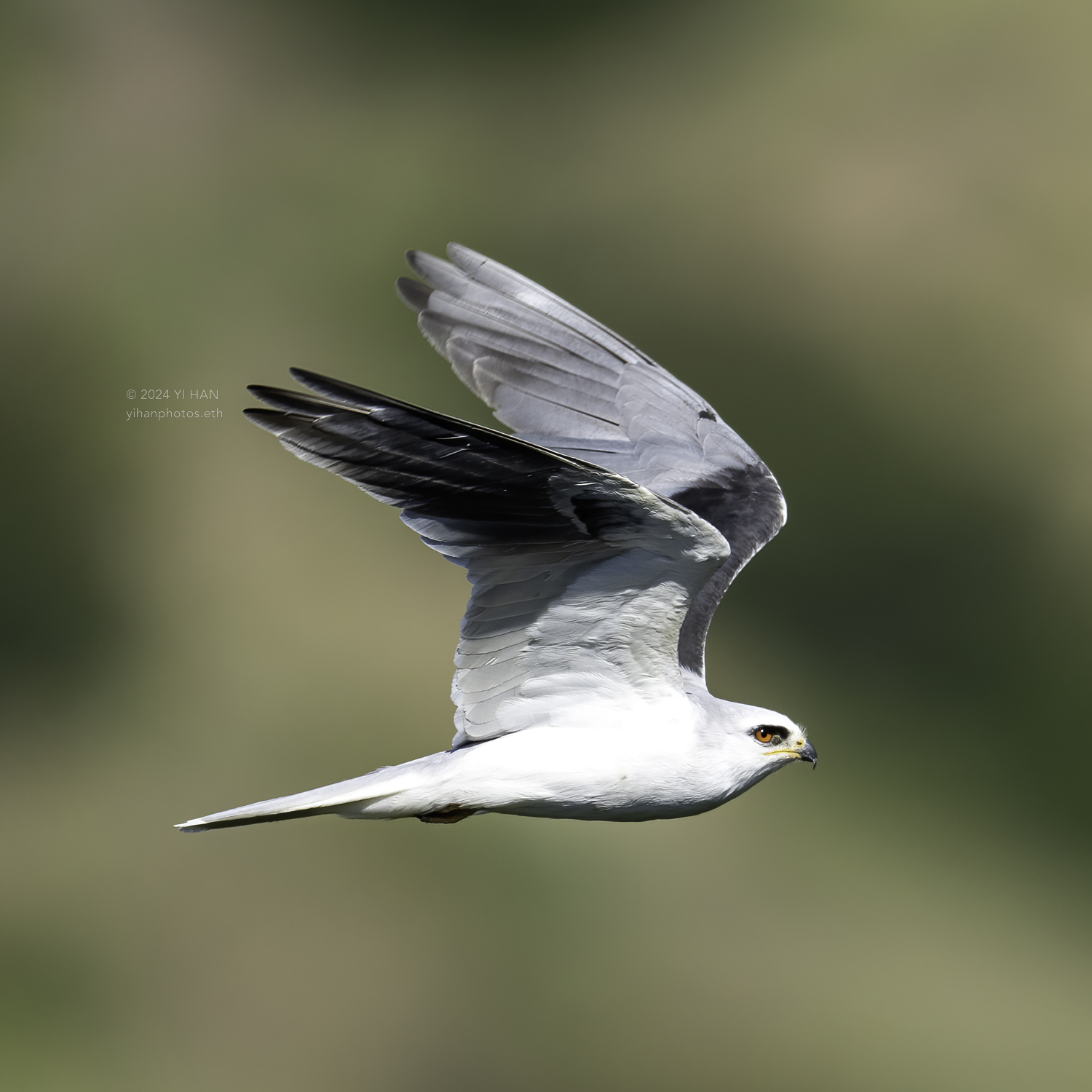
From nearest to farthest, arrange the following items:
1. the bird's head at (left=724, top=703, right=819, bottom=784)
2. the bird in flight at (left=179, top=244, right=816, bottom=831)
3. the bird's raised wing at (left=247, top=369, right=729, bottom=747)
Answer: the bird's raised wing at (left=247, top=369, right=729, bottom=747), the bird in flight at (left=179, top=244, right=816, bottom=831), the bird's head at (left=724, top=703, right=819, bottom=784)

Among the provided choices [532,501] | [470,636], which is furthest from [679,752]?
[532,501]

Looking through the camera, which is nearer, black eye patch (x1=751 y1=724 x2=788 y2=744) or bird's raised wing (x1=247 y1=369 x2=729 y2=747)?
bird's raised wing (x1=247 y1=369 x2=729 y2=747)

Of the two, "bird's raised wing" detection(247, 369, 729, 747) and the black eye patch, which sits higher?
"bird's raised wing" detection(247, 369, 729, 747)

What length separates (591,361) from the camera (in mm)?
7996

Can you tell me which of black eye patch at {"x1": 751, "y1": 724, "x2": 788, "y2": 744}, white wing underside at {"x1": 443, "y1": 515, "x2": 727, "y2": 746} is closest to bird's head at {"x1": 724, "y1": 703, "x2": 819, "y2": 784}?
black eye patch at {"x1": 751, "y1": 724, "x2": 788, "y2": 744}

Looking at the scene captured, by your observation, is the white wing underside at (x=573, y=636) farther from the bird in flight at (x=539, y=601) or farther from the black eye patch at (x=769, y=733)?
the black eye patch at (x=769, y=733)

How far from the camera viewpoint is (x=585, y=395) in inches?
309

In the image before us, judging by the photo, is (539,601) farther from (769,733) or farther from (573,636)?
(769,733)

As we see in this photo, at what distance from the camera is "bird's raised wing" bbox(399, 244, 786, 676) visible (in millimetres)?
7570

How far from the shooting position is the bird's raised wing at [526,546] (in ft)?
15.5

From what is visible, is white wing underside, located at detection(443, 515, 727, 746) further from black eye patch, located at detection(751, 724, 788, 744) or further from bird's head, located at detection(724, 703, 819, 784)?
black eye patch, located at detection(751, 724, 788, 744)

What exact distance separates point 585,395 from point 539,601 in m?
2.36

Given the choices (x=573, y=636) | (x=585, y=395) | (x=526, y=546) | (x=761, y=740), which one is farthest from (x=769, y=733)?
(x=585, y=395)

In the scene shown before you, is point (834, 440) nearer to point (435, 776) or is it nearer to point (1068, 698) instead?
point (1068, 698)
